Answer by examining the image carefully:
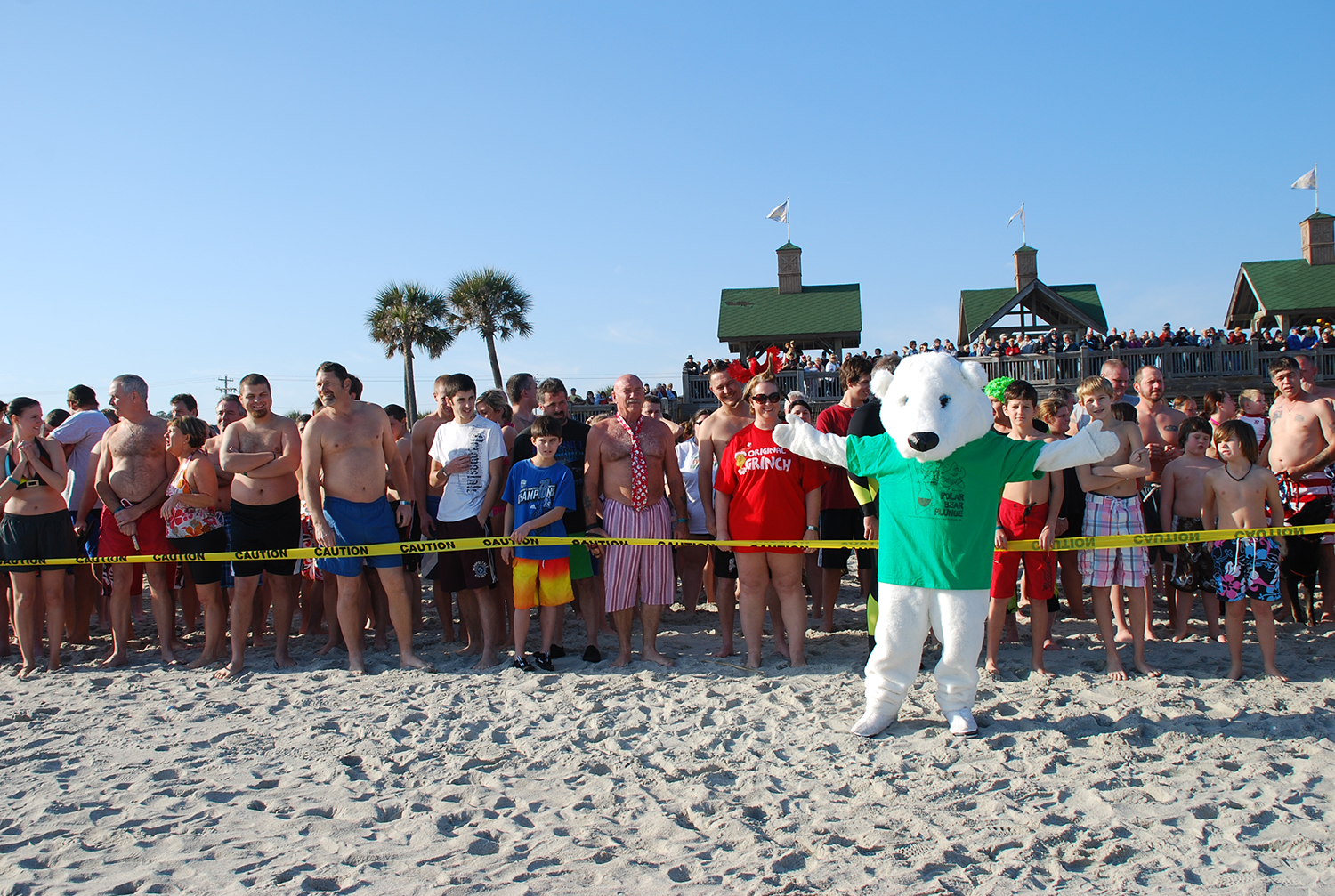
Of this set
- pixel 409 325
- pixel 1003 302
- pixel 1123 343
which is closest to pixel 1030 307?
pixel 1003 302

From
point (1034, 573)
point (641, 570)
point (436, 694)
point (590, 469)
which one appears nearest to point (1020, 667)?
point (1034, 573)

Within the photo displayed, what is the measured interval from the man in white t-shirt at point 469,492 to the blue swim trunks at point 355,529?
16.4 inches

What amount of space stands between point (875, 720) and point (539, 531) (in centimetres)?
256

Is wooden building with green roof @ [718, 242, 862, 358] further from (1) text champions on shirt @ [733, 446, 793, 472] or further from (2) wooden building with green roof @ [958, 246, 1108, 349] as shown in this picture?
(1) text champions on shirt @ [733, 446, 793, 472]

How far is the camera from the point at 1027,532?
522cm

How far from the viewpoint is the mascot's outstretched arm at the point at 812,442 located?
14.7ft

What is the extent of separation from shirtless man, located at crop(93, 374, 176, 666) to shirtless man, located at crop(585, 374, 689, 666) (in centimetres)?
335

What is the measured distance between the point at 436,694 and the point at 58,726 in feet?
7.01

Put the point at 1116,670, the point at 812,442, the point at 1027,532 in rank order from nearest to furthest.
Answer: the point at 812,442 < the point at 1116,670 < the point at 1027,532

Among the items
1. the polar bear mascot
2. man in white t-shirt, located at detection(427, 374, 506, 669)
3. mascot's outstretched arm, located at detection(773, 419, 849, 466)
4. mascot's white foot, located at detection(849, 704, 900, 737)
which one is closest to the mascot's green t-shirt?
the polar bear mascot

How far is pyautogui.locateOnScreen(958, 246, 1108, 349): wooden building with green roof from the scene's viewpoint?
1040 inches

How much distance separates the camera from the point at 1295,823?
10.5 feet

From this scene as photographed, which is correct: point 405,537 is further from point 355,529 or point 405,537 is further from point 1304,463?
point 1304,463

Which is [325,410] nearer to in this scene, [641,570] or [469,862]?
[641,570]
